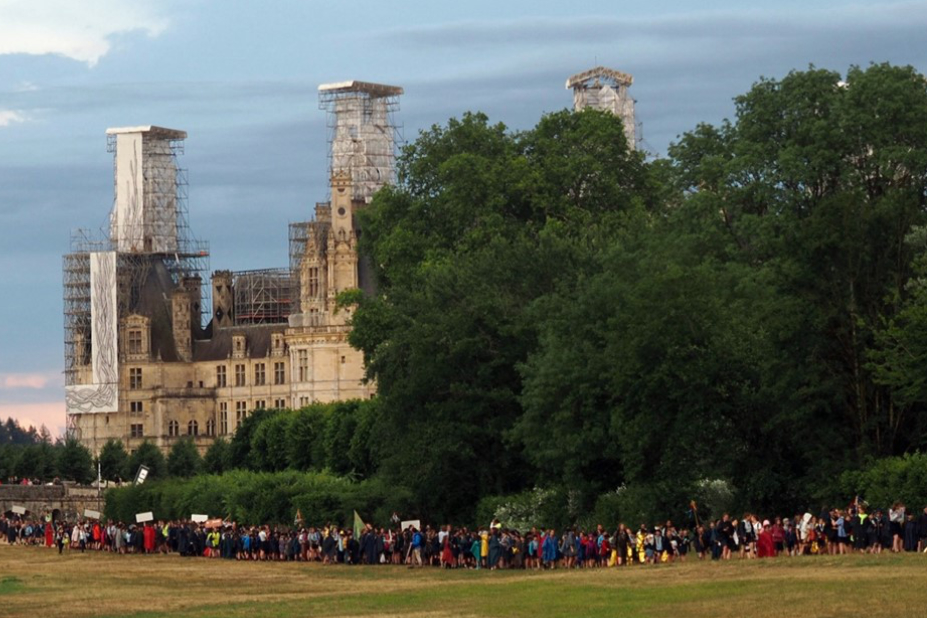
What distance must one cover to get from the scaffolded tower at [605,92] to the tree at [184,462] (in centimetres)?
4048

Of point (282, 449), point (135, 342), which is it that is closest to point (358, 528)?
point (282, 449)

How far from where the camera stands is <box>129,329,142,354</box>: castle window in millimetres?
167000

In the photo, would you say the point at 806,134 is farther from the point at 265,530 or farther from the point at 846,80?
the point at 265,530

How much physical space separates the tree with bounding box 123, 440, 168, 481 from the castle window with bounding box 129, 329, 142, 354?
956 inches

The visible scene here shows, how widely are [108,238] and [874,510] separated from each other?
12101 centimetres

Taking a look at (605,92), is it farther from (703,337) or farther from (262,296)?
(703,337)

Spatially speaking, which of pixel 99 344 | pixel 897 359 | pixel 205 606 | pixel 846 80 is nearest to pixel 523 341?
pixel 846 80

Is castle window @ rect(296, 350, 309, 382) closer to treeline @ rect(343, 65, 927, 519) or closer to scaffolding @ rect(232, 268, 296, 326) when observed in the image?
scaffolding @ rect(232, 268, 296, 326)

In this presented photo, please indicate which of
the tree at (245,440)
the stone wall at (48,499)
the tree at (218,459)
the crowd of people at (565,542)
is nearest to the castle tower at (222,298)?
the tree at (218,459)

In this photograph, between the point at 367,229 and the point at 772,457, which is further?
the point at 367,229

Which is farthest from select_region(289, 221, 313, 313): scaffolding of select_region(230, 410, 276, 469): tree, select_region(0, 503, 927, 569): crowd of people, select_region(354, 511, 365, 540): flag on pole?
select_region(354, 511, 365, 540): flag on pole

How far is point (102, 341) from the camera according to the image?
16475 cm

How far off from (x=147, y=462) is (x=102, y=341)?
88.1ft

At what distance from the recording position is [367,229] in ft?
317
